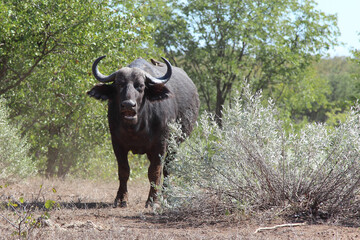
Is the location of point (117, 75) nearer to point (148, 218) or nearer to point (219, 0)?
point (148, 218)

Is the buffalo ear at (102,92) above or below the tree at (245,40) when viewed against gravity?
below

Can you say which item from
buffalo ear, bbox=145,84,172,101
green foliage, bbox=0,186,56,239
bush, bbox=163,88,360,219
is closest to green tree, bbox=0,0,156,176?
buffalo ear, bbox=145,84,172,101

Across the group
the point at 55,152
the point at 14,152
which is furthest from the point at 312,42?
the point at 14,152

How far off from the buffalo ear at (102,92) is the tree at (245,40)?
15727 mm

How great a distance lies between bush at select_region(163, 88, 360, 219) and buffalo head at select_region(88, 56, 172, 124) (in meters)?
1.17

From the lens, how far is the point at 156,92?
7352mm

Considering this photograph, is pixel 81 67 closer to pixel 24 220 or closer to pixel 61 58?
pixel 61 58

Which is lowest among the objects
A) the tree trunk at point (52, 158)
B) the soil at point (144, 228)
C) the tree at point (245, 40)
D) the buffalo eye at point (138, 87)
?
the tree trunk at point (52, 158)

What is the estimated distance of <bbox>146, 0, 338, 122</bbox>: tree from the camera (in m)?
23.0

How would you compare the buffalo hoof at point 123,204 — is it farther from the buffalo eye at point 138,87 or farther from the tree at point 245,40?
the tree at point 245,40

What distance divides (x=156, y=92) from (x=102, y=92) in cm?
81

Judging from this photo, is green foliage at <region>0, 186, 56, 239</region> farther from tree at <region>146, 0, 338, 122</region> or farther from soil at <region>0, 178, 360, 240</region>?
tree at <region>146, 0, 338, 122</region>

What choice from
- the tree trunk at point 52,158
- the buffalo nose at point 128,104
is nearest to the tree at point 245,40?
the tree trunk at point 52,158

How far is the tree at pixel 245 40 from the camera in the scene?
2297 centimetres
